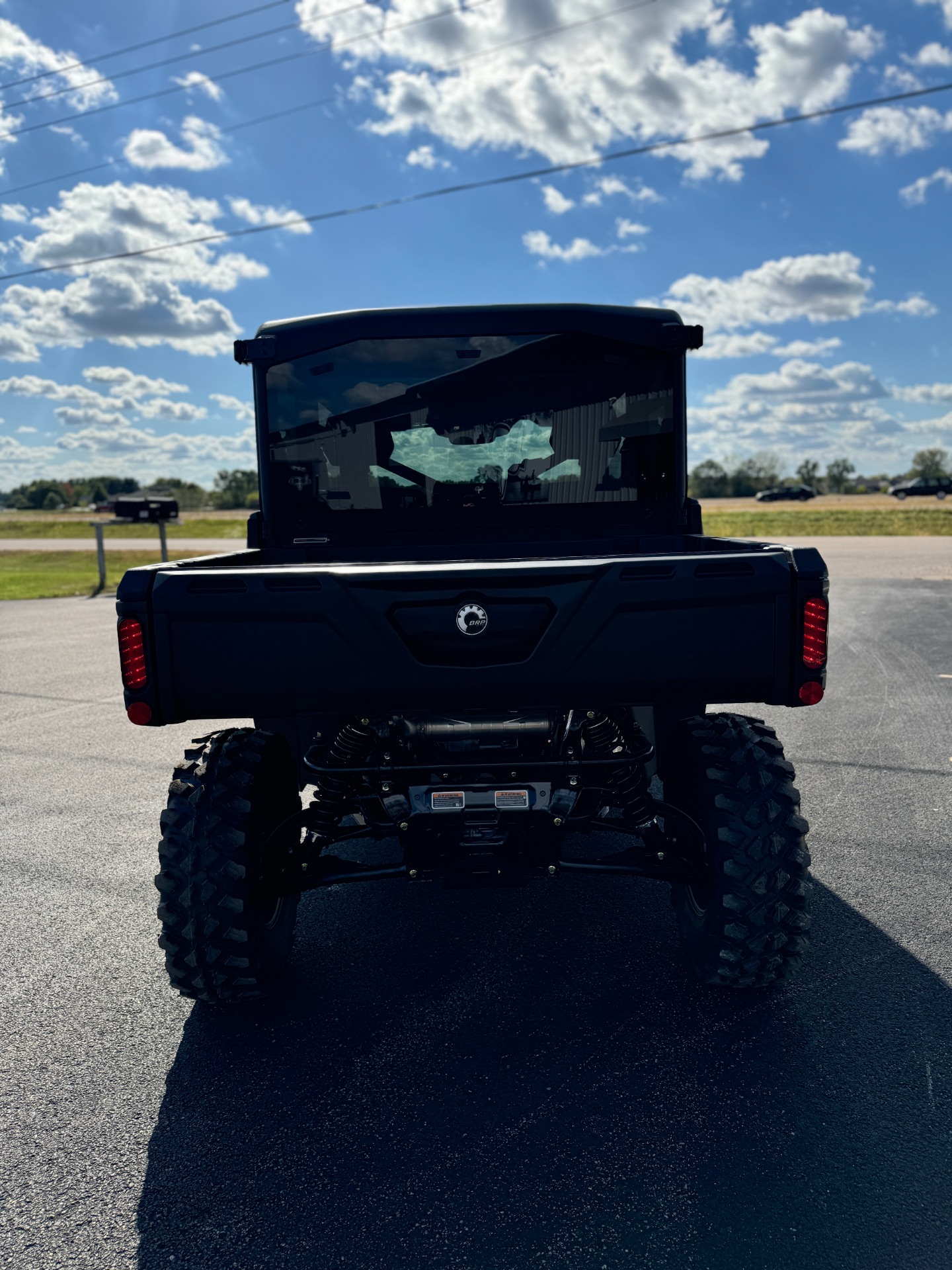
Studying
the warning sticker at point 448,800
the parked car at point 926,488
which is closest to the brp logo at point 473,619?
the warning sticker at point 448,800

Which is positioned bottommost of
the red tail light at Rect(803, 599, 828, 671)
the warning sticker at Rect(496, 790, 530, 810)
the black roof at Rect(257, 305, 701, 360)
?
the warning sticker at Rect(496, 790, 530, 810)

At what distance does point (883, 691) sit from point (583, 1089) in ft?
23.7

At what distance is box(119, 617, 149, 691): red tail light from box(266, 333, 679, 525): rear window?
159 cm

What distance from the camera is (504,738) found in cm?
354

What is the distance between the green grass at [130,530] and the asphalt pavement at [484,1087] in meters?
39.2

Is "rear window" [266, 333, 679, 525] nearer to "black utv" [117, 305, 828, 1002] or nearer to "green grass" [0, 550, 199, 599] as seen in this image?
"black utv" [117, 305, 828, 1002]

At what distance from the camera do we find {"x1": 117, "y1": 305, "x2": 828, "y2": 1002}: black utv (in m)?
A: 3.02

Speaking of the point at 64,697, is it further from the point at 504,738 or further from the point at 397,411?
the point at 504,738

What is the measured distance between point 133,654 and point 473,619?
3.65 ft

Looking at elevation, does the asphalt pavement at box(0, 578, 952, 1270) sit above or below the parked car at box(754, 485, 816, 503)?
below

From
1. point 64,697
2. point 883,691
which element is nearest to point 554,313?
point 883,691

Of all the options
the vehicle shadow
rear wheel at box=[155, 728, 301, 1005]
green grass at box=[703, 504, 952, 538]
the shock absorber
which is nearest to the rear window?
the shock absorber

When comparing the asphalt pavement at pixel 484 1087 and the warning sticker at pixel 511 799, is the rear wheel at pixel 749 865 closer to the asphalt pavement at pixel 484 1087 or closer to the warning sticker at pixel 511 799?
the asphalt pavement at pixel 484 1087

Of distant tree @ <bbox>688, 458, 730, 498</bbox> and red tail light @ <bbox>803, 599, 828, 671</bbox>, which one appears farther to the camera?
distant tree @ <bbox>688, 458, 730, 498</bbox>
